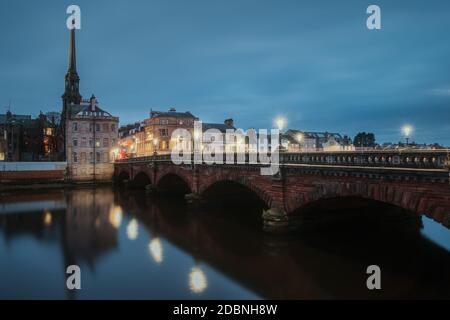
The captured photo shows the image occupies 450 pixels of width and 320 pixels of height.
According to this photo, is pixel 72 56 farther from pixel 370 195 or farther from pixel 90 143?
pixel 370 195

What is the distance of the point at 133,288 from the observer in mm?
18328

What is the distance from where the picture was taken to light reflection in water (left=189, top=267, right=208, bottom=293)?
59.5 feet

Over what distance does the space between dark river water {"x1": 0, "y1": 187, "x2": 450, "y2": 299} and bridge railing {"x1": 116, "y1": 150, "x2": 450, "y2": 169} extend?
5.44m

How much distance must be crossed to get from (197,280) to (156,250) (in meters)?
7.10

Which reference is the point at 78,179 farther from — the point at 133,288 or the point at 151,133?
the point at 133,288

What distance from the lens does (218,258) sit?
22781 mm

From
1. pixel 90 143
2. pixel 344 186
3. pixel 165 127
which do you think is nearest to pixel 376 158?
pixel 344 186

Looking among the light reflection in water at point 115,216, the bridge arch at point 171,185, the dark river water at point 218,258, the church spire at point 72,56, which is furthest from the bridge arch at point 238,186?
the church spire at point 72,56

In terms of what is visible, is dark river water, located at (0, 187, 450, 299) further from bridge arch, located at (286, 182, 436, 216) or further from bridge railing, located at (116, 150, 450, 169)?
bridge railing, located at (116, 150, 450, 169)

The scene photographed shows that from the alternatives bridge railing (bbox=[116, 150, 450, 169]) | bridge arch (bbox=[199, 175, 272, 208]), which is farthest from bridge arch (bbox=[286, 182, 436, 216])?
bridge arch (bbox=[199, 175, 272, 208])

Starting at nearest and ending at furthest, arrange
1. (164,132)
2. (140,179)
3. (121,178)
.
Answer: (140,179) → (121,178) → (164,132)

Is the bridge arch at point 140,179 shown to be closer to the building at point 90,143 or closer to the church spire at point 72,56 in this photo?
the building at point 90,143
